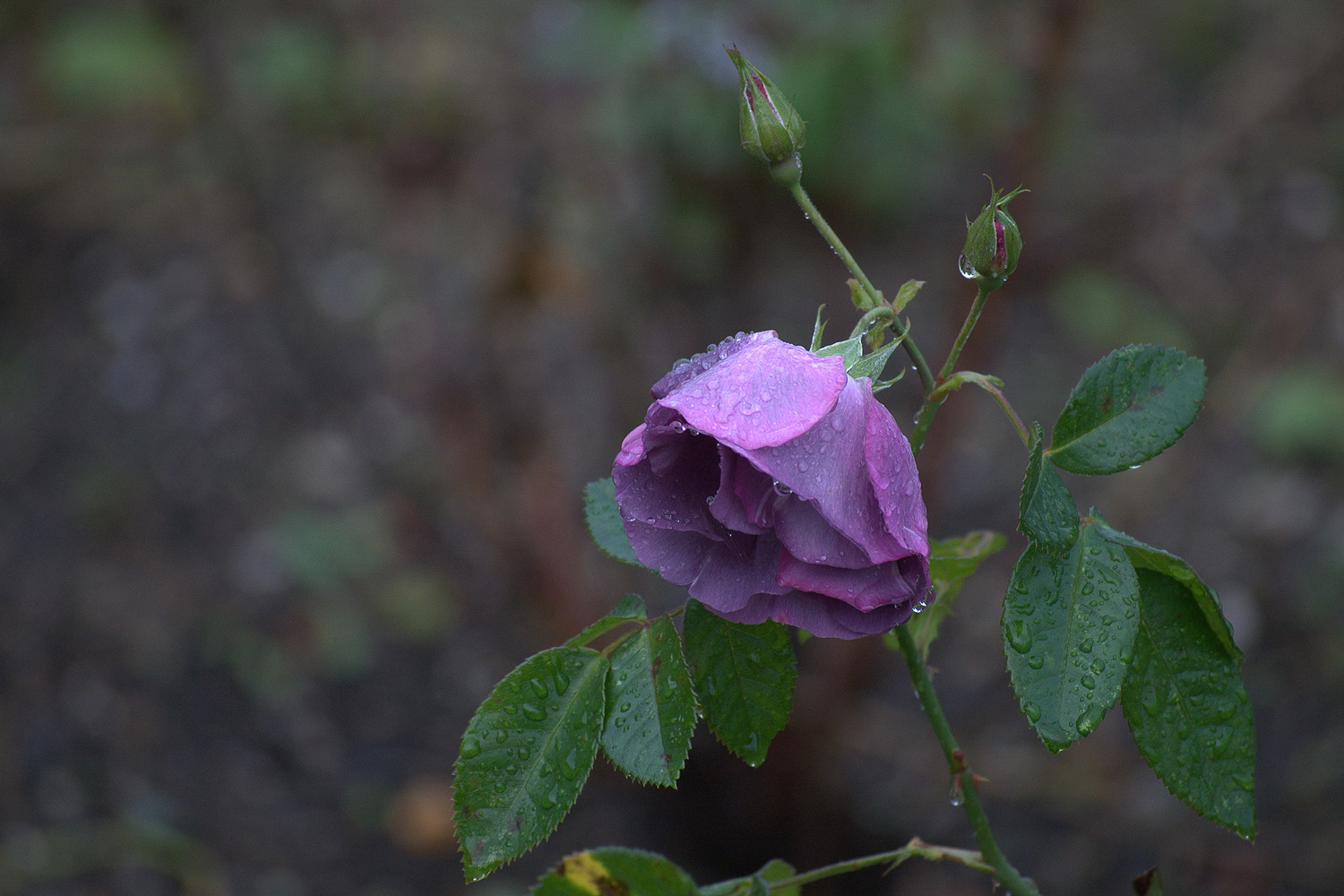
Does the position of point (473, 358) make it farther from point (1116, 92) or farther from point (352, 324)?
point (1116, 92)

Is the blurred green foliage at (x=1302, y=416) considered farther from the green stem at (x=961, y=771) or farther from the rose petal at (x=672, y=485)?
the rose petal at (x=672, y=485)

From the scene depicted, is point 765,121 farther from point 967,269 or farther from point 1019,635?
point 1019,635

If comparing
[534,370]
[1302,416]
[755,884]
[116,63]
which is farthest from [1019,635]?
[116,63]

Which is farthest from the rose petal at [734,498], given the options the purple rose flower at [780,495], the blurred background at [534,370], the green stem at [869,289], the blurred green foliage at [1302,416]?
the blurred green foliage at [1302,416]

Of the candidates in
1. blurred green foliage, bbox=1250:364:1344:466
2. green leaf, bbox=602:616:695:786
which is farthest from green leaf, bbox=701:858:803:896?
blurred green foliage, bbox=1250:364:1344:466

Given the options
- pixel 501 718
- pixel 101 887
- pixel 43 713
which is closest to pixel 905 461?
pixel 501 718

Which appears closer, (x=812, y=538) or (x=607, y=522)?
(x=812, y=538)
